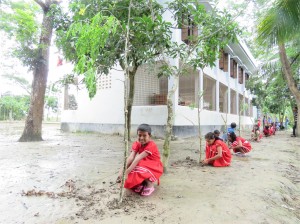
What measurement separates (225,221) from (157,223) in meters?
0.71

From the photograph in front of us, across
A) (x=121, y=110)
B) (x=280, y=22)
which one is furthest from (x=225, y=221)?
(x=121, y=110)

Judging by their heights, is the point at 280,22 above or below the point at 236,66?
below

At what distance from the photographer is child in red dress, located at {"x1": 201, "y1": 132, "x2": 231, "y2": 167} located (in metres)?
5.16

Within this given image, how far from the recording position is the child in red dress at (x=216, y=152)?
5.16 m

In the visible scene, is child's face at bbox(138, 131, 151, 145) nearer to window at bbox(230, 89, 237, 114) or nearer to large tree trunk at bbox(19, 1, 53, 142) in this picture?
large tree trunk at bbox(19, 1, 53, 142)

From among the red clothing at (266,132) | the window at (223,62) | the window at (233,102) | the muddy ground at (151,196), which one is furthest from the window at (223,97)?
the muddy ground at (151,196)

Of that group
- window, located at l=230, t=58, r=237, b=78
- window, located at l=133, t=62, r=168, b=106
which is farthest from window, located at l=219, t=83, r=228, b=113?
window, located at l=133, t=62, r=168, b=106

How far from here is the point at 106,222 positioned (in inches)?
101

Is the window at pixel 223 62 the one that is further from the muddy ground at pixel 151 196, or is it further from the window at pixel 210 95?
the muddy ground at pixel 151 196

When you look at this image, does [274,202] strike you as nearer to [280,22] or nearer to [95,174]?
[95,174]

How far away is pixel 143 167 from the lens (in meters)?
3.27

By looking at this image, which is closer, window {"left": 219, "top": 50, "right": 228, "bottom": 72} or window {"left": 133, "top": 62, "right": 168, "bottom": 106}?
window {"left": 133, "top": 62, "right": 168, "bottom": 106}

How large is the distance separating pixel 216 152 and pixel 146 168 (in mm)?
2434

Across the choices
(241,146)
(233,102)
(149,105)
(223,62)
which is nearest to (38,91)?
(149,105)
